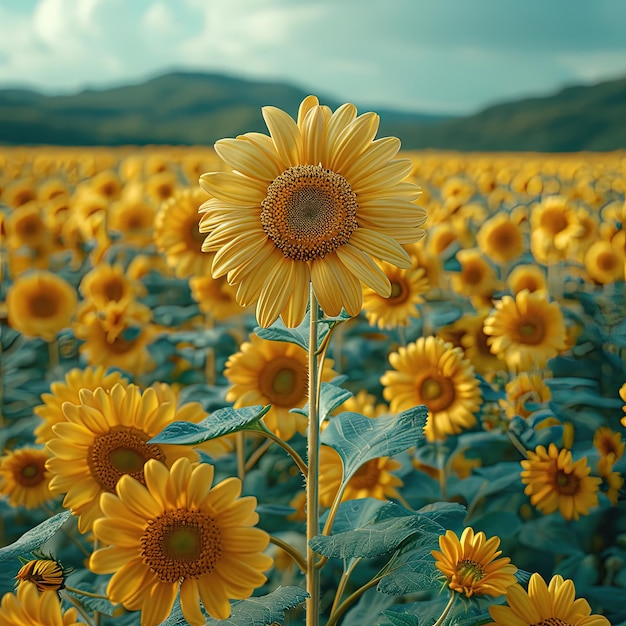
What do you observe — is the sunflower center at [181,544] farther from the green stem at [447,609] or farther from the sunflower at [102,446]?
the green stem at [447,609]

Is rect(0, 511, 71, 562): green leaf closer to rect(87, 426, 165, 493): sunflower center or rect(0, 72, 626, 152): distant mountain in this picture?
rect(87, 426, 165, 493): sunflower center

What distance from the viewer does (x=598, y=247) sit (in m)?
3.87

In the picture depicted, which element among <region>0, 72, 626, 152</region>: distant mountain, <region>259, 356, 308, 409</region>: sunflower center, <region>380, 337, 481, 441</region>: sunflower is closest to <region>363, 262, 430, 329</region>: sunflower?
<region>380, 337, 481, 441</region>: sunflower

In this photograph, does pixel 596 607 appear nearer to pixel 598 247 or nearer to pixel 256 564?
pixel 256 564

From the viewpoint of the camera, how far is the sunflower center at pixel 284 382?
2279 mm

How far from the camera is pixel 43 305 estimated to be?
141 inches

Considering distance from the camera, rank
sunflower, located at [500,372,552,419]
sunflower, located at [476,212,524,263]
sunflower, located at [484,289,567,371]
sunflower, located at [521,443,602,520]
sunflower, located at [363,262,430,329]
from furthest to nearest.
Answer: sunflower, located at [476,212,524,263] → sunflower, located at [363,262,430,329] → sunflower, located at [484,289,567,371] → sunflower, located at [500,372,552,419] → sunflower, located at [521,443,602,520]

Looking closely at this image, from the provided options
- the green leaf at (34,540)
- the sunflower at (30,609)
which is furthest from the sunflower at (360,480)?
the sunflower at (30,609)

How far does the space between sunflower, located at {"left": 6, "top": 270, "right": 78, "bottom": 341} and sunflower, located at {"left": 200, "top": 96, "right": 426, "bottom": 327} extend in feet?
7.81

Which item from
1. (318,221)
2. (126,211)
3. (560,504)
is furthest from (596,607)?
(126,211)

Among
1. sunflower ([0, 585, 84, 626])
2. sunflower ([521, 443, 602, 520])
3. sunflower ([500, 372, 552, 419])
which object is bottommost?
sunflower ([521, 443, 602, 520])

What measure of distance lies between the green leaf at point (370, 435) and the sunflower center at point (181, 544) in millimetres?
311

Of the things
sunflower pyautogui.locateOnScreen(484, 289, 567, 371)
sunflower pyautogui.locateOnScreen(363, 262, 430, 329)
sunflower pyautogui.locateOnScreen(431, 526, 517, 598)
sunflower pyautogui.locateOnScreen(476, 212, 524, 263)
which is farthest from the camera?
sunflower pyautogui.locateOnScreen(476, 212, 524, 263)

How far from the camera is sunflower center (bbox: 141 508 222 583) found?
1.27 m
